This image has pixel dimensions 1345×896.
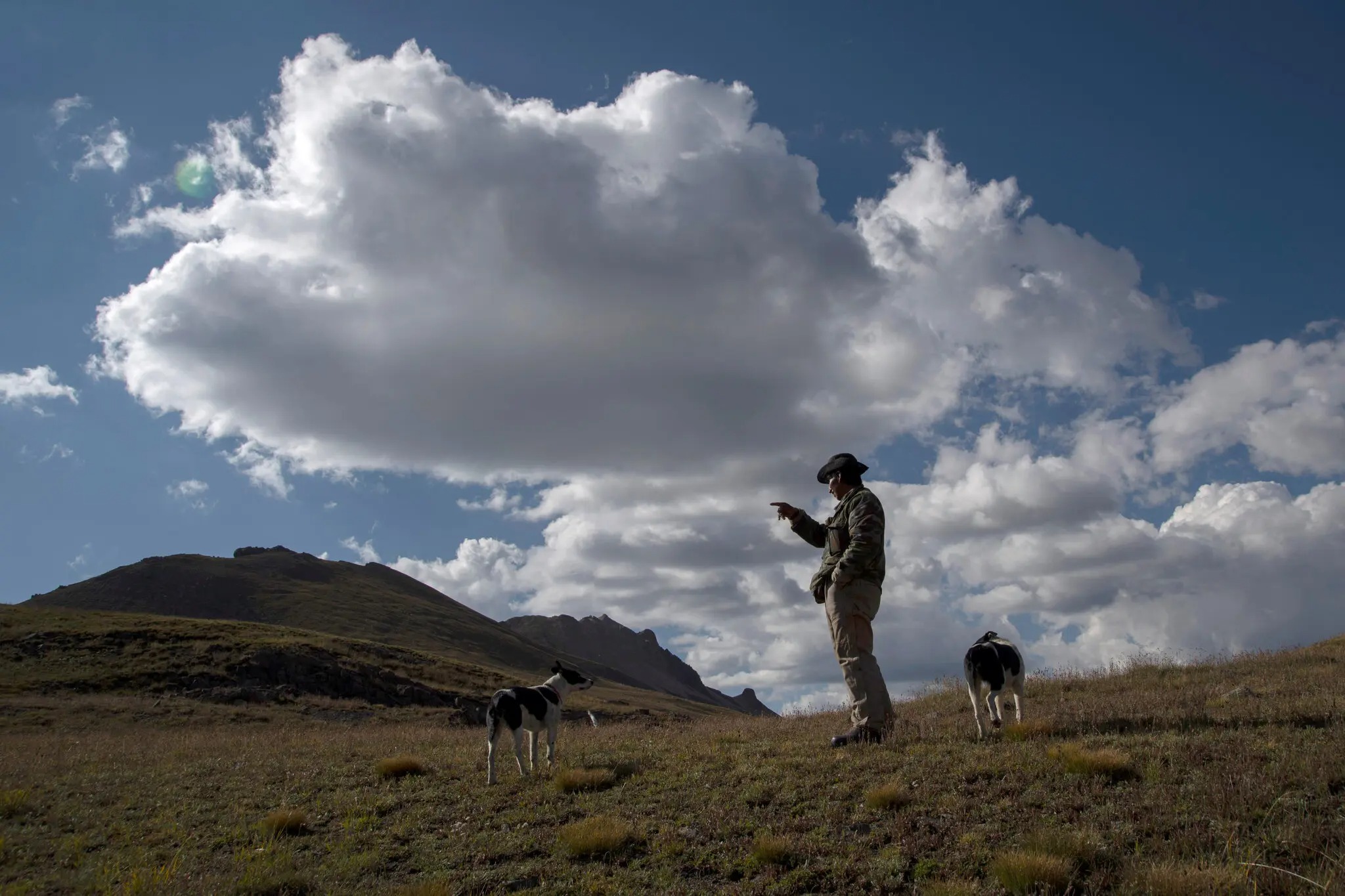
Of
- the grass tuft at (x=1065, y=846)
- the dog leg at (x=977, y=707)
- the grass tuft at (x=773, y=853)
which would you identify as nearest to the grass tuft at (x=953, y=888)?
the grass tuft at (x=1065, y=846)

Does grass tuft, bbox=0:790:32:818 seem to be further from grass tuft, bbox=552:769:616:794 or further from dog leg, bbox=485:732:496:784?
grass tuft, bbox=552:769:616:794

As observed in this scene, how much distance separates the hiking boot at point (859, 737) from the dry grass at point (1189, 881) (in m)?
4.92

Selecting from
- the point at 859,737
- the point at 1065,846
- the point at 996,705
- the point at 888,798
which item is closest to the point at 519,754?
the point at 859,737

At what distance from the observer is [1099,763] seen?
754cm

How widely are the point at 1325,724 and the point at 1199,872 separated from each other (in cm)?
505

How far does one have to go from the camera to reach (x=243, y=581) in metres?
150

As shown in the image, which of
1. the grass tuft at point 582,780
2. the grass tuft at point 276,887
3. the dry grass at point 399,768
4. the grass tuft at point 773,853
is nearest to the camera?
the grass tuft at point 773,853

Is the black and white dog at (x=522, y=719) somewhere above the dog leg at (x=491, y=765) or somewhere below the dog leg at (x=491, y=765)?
above

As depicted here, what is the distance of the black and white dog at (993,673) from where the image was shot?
10.6 metres

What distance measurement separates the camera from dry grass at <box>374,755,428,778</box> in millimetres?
11625

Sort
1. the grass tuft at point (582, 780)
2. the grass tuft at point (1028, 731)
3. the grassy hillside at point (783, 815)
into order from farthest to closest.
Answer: the grass tuft at point (582, 780)
the grass tuft at point (1028, 731)
the grassy hillside at point (783, 815)

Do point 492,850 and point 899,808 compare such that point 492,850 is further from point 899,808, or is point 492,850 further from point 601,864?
point 899,808

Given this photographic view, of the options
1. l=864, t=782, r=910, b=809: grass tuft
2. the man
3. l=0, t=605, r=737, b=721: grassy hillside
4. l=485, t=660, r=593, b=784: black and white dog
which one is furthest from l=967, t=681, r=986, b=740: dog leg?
l=0, t=605, r=737, b=721: grassy hillside

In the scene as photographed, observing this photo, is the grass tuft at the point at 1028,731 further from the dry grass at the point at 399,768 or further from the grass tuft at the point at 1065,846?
the dry grass at the point at 399,768
